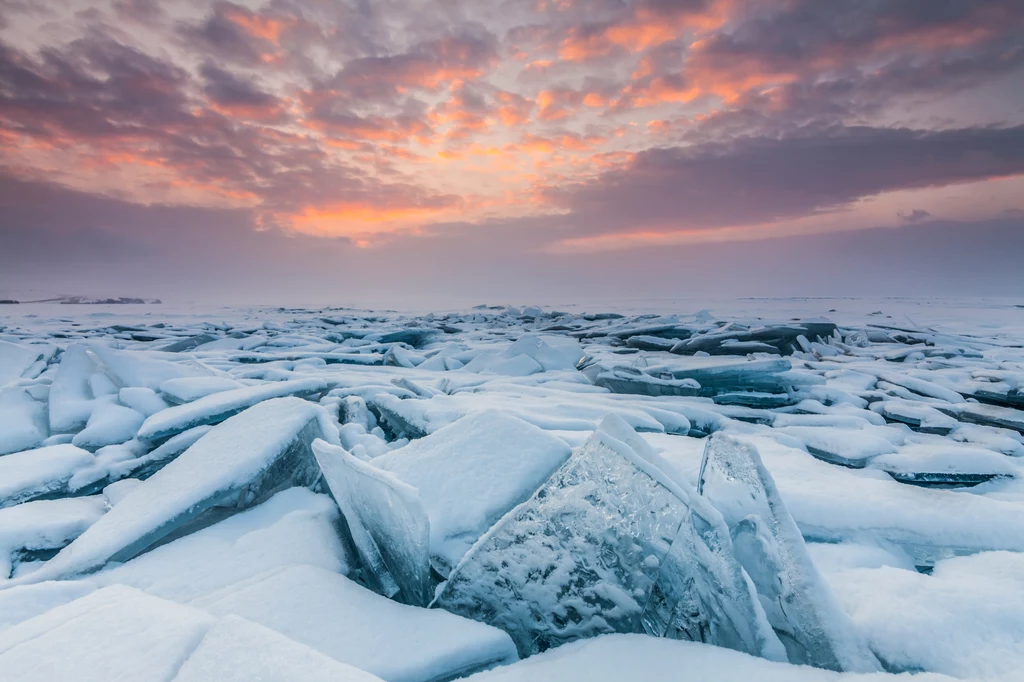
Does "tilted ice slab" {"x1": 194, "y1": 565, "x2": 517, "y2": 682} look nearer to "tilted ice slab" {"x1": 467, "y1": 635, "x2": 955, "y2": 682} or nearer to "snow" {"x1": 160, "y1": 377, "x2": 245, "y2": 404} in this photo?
"tilted ice slab" {"x1": 467, "y1": 635, "x2": 955, "y2": 682}

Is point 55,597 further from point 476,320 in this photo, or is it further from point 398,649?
point 476,320

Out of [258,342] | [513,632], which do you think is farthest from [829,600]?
[258,342]

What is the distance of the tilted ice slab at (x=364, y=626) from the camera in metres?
0.95

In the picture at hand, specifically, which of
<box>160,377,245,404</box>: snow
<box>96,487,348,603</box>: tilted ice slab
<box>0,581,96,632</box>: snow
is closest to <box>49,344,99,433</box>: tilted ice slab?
<box>160,377,245,404</box>: snow

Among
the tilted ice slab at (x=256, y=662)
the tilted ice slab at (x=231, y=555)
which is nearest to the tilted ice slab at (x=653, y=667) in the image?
the tilted ice slab at (x=256, y=662)

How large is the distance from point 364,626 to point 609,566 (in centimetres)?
51

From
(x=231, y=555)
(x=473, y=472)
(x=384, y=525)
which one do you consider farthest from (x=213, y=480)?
(x=473, y=472)

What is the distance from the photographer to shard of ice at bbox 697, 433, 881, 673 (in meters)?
0.91

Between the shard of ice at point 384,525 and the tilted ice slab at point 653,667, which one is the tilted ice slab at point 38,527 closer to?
the shard of ice at point 384,525

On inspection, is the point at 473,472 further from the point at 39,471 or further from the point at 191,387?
the point at 191,387

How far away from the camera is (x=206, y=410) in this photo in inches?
89.7

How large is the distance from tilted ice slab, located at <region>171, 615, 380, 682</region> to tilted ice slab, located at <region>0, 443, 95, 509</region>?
5.13 ft

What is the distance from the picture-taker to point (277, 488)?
71.4 inches

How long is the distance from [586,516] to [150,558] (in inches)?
46.3
